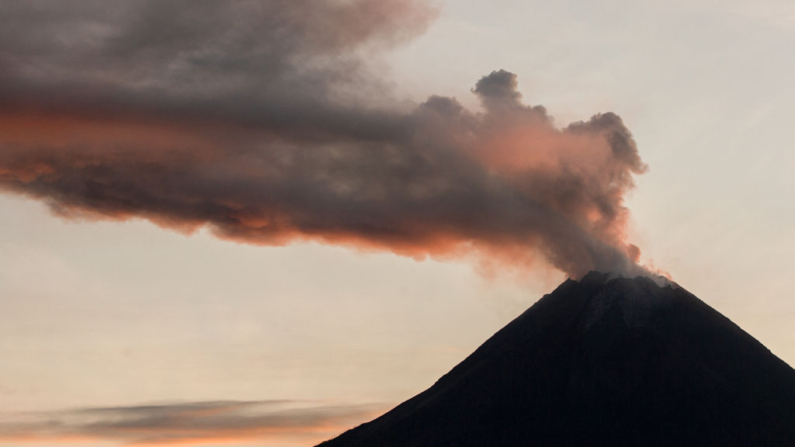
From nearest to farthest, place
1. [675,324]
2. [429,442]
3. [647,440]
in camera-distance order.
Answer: [647,440] < [429,442] < [675,324]

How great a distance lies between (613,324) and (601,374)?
10400 mm

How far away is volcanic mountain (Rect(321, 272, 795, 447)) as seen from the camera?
140000 mm

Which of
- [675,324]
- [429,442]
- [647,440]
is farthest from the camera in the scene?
[675,324]

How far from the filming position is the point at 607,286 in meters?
166

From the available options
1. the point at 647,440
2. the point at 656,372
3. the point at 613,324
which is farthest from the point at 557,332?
the point at 647,440

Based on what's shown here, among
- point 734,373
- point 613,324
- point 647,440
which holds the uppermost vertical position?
point 613,324

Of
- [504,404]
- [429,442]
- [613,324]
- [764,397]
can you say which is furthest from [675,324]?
[429,442]

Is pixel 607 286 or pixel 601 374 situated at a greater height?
pixel 607 286

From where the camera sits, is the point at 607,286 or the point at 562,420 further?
the point at 607,286

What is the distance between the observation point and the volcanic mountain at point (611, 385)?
14000 centimetres

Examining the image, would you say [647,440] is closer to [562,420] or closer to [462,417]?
[562,420]

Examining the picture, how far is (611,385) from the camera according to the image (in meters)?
149

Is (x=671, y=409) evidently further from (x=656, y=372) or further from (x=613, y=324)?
(x=613, y=324)

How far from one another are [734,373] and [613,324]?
64.4 feet
